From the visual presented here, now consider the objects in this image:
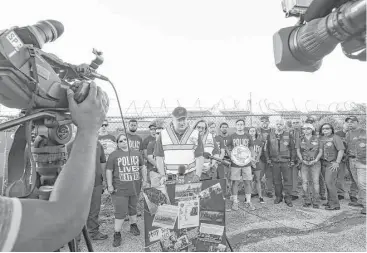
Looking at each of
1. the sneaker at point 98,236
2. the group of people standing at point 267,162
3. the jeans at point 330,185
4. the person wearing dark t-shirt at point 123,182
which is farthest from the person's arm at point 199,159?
the jeans at point 330,185

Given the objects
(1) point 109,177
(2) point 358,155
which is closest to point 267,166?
(2) point 358,155

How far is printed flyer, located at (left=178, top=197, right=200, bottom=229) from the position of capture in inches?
126

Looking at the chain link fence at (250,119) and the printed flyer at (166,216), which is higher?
→ the chain link fence at (250,119)

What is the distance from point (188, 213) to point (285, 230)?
7.34 feet

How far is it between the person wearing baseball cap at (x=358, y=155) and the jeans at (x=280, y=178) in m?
1.35

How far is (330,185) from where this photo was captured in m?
6.03

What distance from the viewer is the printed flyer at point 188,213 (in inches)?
126

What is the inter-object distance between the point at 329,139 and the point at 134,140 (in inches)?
174

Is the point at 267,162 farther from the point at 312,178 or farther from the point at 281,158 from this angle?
the point at 312,178

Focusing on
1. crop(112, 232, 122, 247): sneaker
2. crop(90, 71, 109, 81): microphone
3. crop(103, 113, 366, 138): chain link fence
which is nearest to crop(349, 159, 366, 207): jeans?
crop(103, 113, 366, 138): chain link fence

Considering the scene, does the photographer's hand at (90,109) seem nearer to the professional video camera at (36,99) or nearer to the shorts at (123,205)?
the professional video camera at (36,99)

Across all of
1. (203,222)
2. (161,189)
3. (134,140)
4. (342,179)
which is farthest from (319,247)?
(134,140)

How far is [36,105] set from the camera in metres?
1.17

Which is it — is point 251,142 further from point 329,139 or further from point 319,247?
point 319,247
